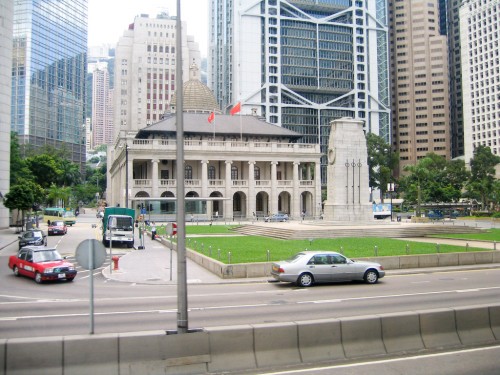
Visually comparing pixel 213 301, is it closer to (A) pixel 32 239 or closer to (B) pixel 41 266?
(B) pixel 41 266

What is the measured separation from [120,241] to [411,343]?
32228 mm

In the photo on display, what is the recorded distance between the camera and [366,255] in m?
27.8

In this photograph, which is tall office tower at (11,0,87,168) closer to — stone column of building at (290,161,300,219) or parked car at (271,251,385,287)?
stone column of building at (290,161,300,219)

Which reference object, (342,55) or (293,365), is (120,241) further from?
(342,55)

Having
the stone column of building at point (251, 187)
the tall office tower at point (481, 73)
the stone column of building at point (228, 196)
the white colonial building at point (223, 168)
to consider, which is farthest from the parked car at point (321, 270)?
the tall office tower at point (481, 73)

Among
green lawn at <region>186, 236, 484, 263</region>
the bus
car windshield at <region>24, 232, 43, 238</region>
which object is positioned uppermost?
the bus

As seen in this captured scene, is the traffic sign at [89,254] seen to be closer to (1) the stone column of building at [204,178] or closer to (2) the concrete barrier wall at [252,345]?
(2) the concrete barrier wall at [252,345]

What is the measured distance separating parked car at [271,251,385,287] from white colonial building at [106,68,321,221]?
5698cm

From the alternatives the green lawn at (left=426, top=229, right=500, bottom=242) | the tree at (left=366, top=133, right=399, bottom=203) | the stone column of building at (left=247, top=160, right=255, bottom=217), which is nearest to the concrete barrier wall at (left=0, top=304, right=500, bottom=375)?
the green lawn at (left=426, top=229, right=500, bottom=242)

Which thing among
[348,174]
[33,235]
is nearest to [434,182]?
[348,174]

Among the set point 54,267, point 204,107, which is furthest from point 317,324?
point 204,107

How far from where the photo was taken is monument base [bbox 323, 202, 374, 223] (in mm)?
47125

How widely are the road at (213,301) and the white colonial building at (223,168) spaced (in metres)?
56.2

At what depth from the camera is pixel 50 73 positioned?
15075 cm
